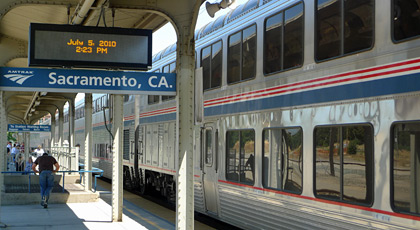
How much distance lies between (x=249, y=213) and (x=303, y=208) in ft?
6.22

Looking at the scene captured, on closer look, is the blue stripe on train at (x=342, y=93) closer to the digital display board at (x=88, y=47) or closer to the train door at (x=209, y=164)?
the train door at (x=209, y=164)

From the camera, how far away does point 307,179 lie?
305 inches

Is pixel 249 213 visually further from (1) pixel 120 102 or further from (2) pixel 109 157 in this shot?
(2) pixel 109 157

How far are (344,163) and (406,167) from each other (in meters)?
1.09

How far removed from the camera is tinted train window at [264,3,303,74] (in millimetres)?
8227

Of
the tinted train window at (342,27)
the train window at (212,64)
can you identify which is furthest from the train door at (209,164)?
the tinted train window at (342,27)

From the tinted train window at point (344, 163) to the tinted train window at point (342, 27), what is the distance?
99 cm

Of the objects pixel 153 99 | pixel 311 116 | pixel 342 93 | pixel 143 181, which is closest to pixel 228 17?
pixel 311 116

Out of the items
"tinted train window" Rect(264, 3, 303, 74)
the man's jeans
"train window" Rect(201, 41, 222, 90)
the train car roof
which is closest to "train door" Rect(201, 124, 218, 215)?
"train window" Rect(201, 41, 222, 90)

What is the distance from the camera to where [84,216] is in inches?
523

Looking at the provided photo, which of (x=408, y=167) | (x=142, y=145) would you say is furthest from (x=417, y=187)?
(x=142, y=145)

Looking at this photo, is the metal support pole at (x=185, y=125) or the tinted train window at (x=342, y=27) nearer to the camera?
the tinted train window at (x=342, y=27)

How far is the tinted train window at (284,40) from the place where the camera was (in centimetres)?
823

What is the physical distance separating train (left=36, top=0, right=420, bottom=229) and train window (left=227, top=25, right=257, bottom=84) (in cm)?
2
